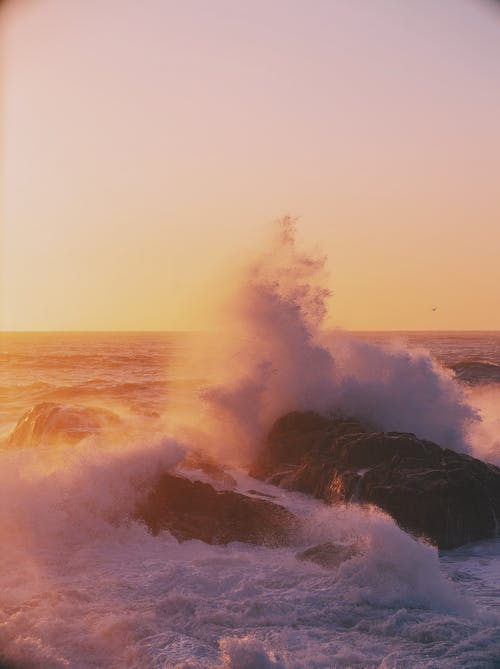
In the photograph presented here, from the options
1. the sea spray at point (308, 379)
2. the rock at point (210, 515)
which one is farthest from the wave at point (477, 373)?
the rock at point (210, 515)

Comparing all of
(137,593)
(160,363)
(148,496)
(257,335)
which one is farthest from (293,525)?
(160,363)

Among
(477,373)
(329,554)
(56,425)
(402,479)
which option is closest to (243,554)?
(329,554)

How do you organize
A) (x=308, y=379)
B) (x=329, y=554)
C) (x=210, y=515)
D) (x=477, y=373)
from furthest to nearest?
(x=477, y=373) < (x=308, y=379) < (x=210, y=515) < (x=329, y=554)

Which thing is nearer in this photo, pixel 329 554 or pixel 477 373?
pixel 329 554

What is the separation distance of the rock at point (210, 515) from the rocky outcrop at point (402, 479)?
130 centimetres

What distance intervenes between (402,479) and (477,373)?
73.8 feet

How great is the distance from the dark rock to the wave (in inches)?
817

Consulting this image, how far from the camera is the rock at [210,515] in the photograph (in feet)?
30.6

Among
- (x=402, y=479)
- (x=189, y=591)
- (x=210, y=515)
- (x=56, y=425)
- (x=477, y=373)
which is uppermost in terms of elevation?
(x=477, y=373)

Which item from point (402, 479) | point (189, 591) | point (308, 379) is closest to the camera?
point (189, 591)

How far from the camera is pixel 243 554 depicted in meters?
8.66

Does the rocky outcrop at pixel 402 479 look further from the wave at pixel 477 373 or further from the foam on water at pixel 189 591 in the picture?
the wave at pixel 477 373

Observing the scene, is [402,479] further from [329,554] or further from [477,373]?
[477,373]

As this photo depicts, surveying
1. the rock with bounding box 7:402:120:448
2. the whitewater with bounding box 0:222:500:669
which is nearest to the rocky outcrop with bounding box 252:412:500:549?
the whitewater with bounding box 0:222:500:669
